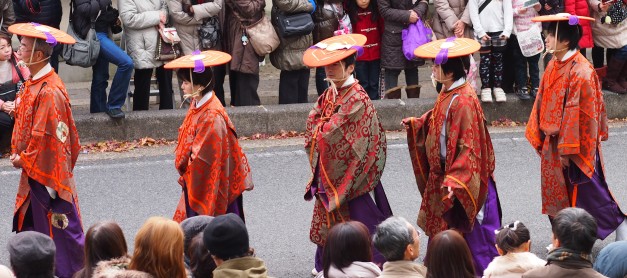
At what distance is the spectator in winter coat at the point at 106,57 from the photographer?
1144 cm

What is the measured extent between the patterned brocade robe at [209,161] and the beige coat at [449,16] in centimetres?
470

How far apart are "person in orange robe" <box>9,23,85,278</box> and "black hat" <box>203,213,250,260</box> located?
7.67 ft

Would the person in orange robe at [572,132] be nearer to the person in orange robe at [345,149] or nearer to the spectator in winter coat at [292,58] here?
the person in orange robe at [345,149]

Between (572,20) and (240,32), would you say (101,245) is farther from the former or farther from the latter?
(240,32)

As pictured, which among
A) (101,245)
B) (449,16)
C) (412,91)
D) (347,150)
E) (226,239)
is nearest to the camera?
(226,239)

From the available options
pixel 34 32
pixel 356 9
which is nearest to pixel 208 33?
pixel 356 9

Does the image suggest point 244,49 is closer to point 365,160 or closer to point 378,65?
point 378,65

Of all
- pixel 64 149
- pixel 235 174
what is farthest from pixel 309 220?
pixel 64 149

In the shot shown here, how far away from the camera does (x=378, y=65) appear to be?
12828 mm

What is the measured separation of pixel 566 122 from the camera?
8.56 meters

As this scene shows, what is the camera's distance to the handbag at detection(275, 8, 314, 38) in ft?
39.6

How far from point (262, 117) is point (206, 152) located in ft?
12.7

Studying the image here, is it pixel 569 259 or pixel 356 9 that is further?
pixel 356 9

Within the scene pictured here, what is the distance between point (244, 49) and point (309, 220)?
118 inches
